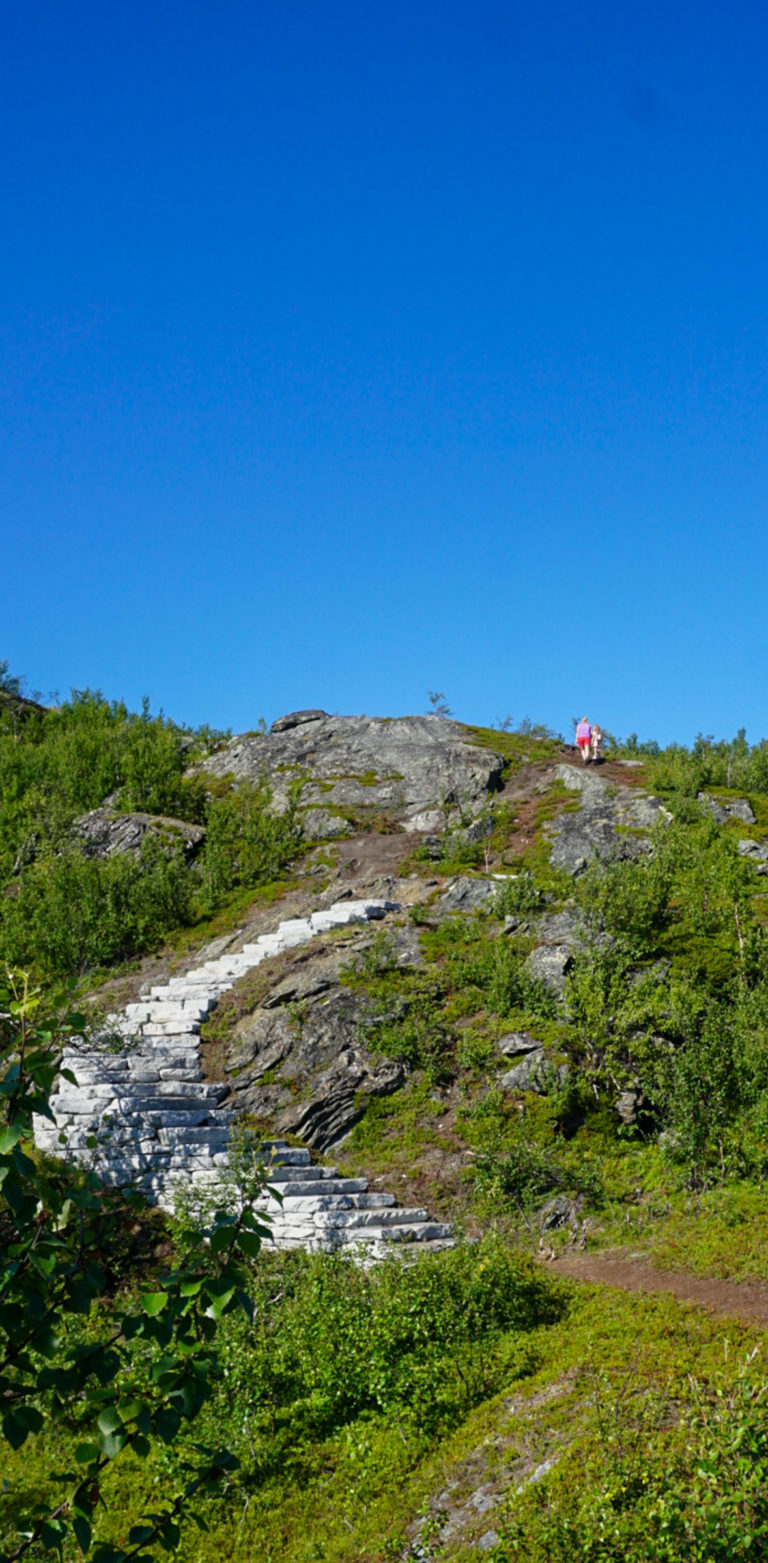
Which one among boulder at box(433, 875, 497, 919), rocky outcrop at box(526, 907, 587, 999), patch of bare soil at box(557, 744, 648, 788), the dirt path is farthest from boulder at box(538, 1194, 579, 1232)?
patch of bare soil at box(557, 744, 648, 788)

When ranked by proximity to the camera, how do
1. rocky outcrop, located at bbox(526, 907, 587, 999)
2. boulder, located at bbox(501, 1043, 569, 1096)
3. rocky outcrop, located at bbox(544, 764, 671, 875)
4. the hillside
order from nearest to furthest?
the hillside, boulder, located at bbox(501, 1043, 569, 1096), rocky outcrop, located at bbox(526, 907, 587, 999), rocky outcrop, located at bbox(544, 764, 671, 875)

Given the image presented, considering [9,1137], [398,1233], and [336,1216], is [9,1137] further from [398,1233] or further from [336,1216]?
[336,1216]

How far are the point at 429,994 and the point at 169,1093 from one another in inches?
239

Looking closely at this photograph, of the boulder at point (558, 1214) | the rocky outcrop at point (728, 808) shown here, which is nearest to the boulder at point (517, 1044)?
the boulder at point (558, 1214)

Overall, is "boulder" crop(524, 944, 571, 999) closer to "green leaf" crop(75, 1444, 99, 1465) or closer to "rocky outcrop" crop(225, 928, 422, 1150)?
"rocky outcrop" crop(225, 928, 422, 1150)

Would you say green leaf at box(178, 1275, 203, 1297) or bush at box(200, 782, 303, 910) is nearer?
green leaf at box(178, 1275, 203, 1297)


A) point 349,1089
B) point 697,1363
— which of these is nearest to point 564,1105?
point 349,1089

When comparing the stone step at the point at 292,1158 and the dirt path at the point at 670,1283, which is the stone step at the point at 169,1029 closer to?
the stone step at the point at 292,1158

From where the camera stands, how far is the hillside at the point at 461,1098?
8453 millimetres

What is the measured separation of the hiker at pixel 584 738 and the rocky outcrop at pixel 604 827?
5.02 metres

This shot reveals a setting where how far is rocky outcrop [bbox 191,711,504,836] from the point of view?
39469 mm

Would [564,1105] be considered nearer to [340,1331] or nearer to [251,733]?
[340,1331]

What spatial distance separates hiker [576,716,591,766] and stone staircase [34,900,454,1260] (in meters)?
22.7

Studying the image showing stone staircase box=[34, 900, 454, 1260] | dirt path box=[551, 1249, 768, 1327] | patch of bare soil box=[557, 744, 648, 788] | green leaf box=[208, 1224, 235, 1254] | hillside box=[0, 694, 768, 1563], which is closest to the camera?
green leaf box=[208, 1224, 235, 1254]
